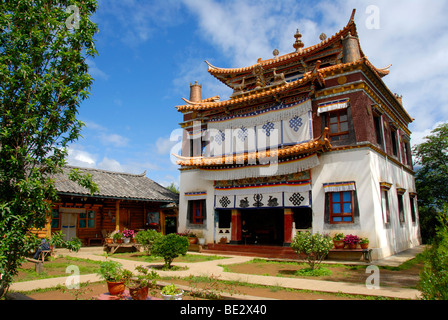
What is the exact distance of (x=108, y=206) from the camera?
752 inches

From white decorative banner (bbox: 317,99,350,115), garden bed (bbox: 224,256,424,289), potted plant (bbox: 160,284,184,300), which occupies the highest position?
white decorative banner (bbox: 317,99,350,115)

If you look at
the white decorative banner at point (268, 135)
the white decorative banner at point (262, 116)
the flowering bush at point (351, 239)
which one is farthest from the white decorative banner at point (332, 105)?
the flowering bush at point (351, 239)

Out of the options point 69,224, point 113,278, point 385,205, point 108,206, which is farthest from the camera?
point 108,206

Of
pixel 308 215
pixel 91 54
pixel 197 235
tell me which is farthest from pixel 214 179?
pixel 91 54

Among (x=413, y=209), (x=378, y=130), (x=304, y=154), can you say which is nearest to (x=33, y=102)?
(x=304, y=154)

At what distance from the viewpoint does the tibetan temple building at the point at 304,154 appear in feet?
42.7

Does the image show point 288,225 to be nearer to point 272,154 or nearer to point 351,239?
point 351,239

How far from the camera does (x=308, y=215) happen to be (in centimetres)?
1688

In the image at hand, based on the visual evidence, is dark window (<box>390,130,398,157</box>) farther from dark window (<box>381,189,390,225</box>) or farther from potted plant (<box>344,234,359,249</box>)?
potted plant (<box>344,234,359,249</box>)

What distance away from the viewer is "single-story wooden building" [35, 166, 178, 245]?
16.5 metres

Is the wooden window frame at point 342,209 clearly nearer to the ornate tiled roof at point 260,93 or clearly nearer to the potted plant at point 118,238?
the ornate tiled roof at point 260,93

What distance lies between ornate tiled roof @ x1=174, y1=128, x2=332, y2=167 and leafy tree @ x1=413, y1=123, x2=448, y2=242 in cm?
1265

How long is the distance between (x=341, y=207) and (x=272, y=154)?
12.3 ft

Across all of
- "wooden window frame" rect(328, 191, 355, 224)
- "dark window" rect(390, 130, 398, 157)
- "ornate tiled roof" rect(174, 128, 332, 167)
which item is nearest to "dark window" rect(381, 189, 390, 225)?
"wooden window frame" rect(328, 191, 355, 224)
